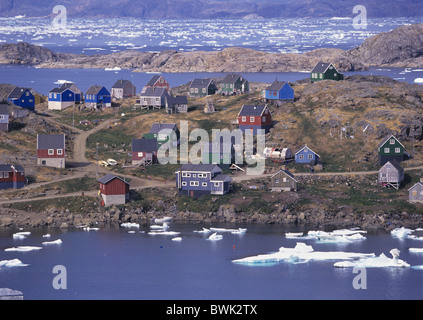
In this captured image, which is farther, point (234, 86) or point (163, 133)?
point (234, 86)

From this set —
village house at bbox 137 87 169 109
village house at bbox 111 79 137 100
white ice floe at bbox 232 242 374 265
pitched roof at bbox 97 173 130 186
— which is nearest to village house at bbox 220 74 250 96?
village house at bbox 137 87 169 109

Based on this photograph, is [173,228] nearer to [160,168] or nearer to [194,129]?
[160,168]

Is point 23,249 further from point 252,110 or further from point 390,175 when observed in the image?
point 252,110

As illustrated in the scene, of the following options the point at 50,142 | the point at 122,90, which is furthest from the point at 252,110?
the point at 122,90

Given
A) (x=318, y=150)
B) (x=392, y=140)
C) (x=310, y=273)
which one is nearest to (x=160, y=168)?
(x=318, y=150)

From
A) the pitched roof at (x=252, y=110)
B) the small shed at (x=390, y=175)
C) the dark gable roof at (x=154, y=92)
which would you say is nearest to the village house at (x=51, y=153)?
the pitched roof at (x=252, y=110)

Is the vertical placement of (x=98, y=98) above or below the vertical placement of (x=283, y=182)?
above
